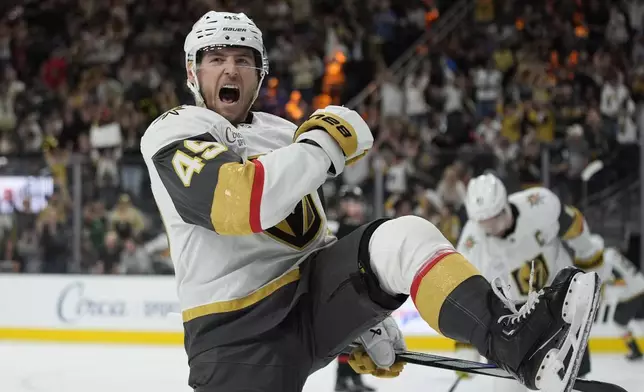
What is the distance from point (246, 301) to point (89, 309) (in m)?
5.30

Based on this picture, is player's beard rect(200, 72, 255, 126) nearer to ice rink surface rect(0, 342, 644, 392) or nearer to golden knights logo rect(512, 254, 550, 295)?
golden knights logo rect(512, 254, 550, 295)

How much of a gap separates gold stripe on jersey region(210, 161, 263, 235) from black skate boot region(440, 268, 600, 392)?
22.7 inches

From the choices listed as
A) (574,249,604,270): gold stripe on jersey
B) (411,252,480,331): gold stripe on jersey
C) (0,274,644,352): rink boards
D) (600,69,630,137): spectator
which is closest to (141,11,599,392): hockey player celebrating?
(411,252,480,331): gold stripe on jersey

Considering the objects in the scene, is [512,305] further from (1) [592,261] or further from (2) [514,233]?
(1) [592,261]

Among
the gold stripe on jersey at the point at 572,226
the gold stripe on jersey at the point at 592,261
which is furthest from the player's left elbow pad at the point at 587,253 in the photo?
the gold stripe on jersey at the point at 572,226

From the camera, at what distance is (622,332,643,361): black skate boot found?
6.42m

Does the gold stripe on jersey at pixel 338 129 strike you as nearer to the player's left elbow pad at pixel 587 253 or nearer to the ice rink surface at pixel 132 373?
the player's left elbow pad at pixel 587 253

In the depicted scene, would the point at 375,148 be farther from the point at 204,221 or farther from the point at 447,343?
the point at 204,221

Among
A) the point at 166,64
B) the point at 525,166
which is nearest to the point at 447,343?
the point at 525,166

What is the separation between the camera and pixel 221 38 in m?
2.72

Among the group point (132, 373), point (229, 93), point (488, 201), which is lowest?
point (132, 373)

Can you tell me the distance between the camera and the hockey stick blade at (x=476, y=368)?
250 cm

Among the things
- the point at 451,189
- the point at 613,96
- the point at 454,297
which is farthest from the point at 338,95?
the point at 454,297

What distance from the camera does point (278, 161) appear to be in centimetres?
230
